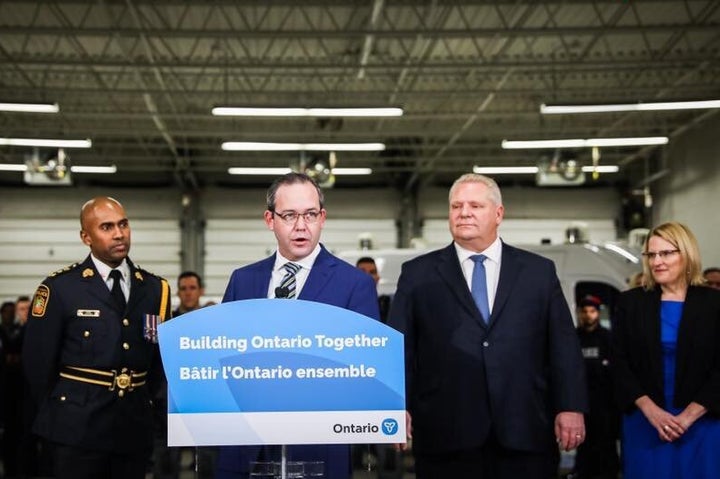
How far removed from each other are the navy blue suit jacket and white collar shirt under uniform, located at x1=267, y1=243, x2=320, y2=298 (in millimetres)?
19

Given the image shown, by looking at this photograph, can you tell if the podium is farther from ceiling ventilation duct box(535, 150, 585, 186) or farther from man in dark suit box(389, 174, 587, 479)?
ceiling ventilation duct box(535, 150, 585, 186)

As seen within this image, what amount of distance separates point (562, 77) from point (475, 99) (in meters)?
2.95

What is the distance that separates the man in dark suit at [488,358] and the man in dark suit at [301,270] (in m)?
0.72

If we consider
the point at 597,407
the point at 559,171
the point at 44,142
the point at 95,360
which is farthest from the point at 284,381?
the point at 559,171

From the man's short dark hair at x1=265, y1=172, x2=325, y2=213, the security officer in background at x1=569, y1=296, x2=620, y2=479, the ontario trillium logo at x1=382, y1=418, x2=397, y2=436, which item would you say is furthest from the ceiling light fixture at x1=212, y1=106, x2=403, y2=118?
the ontario trillium logo at x1=382, y1=418, x2=397, y2=436

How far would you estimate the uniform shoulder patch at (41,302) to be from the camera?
4.44 m

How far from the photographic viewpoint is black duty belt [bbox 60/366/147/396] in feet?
14.3

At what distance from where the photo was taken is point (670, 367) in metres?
4.69

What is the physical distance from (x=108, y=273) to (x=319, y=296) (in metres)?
1.64

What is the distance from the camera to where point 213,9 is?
50.2 ft

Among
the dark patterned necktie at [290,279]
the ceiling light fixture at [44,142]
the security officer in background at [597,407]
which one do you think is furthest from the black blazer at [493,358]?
the ceiling light fixture at [44,142]

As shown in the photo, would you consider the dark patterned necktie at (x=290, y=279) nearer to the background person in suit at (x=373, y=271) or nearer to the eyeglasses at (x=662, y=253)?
the eyeglasses at (x=662, y=253)

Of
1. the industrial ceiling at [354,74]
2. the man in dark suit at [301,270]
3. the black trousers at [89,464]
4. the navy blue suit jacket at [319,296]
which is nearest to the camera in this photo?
the navy blue suit jacket at [319,296]

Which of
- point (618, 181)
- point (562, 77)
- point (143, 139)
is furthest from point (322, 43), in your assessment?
point (618, 181)
